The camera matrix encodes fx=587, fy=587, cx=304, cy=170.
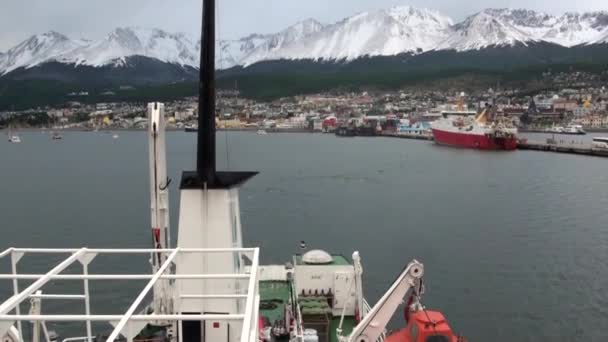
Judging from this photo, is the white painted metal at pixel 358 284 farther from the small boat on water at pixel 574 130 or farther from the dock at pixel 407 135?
the small boat on water at pixel 574 130

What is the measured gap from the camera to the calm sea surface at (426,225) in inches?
703

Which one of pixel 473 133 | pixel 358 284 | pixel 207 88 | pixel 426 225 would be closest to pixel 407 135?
pixel 473 133

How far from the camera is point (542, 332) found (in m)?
15.8

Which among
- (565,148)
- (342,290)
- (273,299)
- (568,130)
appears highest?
(342,290)

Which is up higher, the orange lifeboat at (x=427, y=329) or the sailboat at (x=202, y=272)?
the sailboat at (x=202, y=272)

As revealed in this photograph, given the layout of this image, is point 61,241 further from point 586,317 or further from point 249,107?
point 249,107

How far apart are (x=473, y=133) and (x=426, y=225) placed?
56831 mm

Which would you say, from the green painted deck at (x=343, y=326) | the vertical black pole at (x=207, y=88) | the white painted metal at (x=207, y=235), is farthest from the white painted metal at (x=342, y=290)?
the vertical black pole at (x=207, y=88)

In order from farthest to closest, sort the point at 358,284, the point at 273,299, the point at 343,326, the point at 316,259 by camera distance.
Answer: the point at 316,259 → the point at 273,299 → the point at 358,284 → the point at 343,326

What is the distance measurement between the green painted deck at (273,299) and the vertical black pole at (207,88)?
14.8 feet

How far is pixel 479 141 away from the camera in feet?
271

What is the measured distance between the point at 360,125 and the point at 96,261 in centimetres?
11821

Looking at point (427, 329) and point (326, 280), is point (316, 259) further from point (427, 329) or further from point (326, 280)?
point (427, 329)

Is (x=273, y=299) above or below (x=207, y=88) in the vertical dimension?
below
